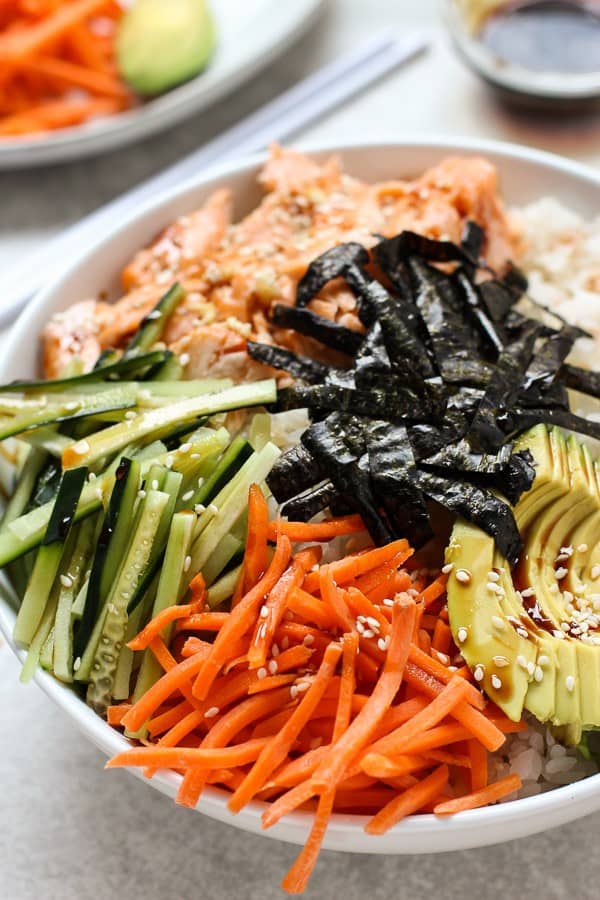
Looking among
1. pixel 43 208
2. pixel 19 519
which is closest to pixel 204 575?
pixel 19 519

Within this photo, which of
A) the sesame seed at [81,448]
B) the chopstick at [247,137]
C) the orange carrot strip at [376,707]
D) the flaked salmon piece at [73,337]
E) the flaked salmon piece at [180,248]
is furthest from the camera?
the chopstick at [247,137]

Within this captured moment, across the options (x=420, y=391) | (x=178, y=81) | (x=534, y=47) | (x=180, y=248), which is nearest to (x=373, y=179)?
(x=180, y=248)

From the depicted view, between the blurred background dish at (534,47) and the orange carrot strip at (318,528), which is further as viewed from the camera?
the blurred background dish at (534,47)

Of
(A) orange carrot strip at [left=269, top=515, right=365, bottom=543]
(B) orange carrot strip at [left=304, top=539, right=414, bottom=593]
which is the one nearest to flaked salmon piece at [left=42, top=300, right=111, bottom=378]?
(A) orange carrot strip at [left=269, top=515, right=365, bottom=543]

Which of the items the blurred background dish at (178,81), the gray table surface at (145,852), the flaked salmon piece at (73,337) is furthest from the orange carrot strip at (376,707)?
the blurred background dish at (178,81)

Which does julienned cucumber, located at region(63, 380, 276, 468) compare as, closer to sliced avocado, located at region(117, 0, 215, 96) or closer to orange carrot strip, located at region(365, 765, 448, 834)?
orange carrot strip, located at region(365, 765, 448, 834)

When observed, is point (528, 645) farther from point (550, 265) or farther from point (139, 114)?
point (139, 114)

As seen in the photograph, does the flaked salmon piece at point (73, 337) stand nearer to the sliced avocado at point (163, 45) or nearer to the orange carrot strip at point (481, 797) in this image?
the orange carrot strip at point (481, 797)
